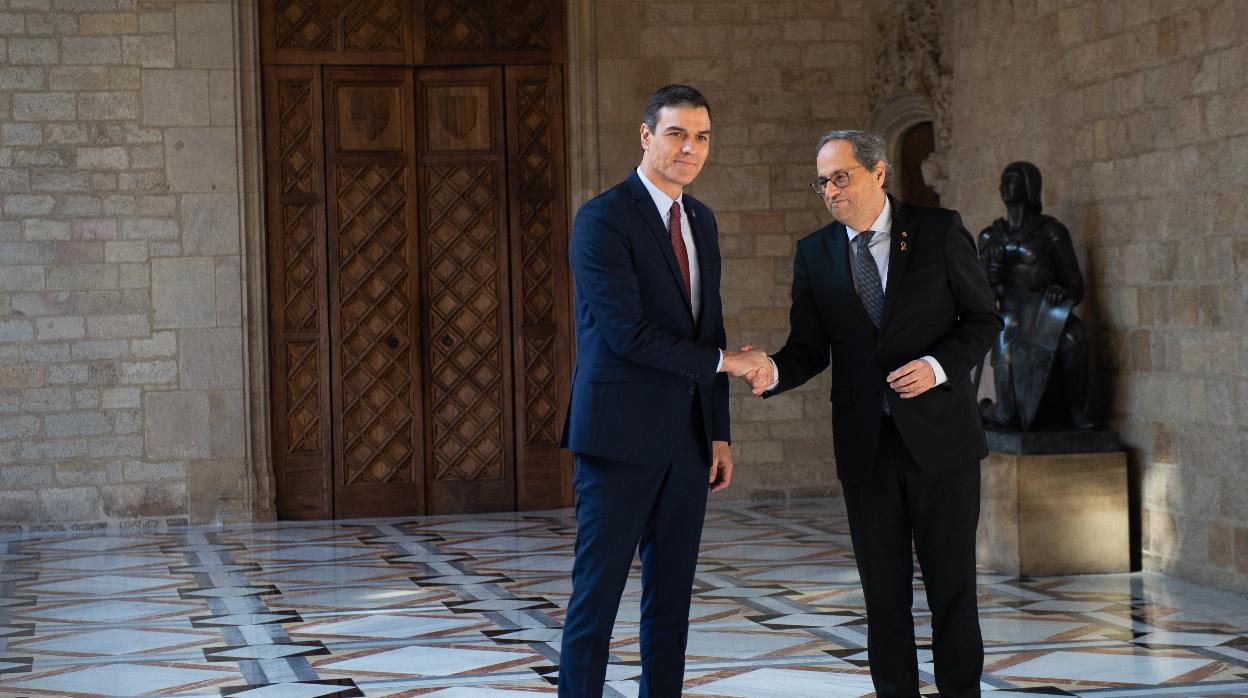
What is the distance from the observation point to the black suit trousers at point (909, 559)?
3211 mm

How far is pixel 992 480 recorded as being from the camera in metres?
6.57

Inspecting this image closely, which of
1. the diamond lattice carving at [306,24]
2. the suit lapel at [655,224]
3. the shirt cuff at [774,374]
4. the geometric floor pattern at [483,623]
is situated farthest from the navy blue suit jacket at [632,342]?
the diamond lattice carving at [306,24]

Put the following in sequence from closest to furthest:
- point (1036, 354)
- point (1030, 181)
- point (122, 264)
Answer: point (1036, 354) < point (1030, 181) < point (122, 264)

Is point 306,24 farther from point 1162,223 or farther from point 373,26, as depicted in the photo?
point 1162,223

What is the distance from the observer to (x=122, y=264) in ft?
29.2

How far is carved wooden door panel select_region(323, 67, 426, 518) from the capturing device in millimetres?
9219

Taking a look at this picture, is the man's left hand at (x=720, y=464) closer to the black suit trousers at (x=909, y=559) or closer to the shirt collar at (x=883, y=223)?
the black suit trousers at (x=909, y=559)

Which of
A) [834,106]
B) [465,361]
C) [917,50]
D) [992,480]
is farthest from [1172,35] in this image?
[465,361]

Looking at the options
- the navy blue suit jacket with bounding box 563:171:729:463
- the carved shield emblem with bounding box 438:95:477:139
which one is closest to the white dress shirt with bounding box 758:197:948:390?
the navy blue suit jacket with bounding box 563:171:729:463

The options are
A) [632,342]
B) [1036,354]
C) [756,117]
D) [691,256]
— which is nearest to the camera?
[632,342]

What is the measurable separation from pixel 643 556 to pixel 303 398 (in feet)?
20.9

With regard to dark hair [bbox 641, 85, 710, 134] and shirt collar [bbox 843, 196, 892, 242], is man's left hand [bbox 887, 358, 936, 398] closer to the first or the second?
shirt collar [bbox 843, 196, 892, 242]

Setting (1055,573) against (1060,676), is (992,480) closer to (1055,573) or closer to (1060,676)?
(1055,573)

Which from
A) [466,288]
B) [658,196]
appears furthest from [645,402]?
[466,288]
